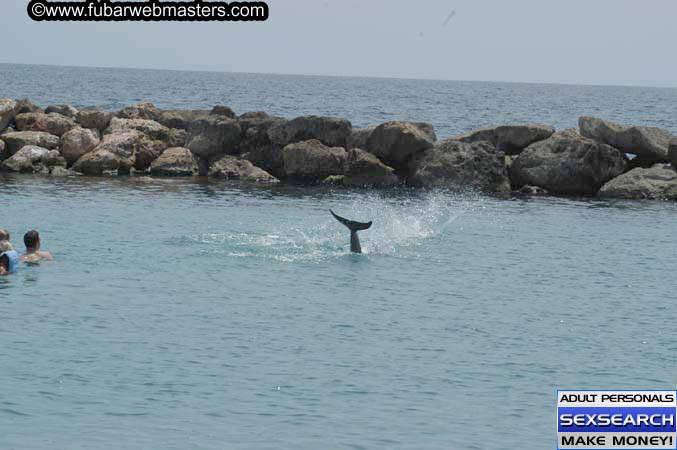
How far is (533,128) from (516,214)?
9.74m

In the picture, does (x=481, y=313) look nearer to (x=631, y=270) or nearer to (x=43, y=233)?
(x=631, y=270)

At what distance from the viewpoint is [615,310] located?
77.3 feet

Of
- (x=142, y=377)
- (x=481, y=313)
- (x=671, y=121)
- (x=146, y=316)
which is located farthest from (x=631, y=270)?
(x=671, y=121)

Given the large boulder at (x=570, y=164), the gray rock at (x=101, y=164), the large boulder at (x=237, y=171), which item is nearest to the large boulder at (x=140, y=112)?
the gray rock at (x=101, y=164)

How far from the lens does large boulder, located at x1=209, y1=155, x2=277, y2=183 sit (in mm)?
46688

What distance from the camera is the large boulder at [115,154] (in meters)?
45.6

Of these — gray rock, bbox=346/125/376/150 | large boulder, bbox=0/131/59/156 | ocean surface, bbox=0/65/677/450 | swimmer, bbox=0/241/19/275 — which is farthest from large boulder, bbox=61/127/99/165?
swimmer, bbox=0/241/19/275

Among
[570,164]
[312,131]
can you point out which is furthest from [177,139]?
[570,164]

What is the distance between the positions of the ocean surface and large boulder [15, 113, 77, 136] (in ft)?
30.9

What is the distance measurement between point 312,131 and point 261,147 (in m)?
2.50

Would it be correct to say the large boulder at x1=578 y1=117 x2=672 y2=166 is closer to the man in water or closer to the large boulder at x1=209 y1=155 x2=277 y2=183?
the large boulder at x1=209 y1=155 x2=277 y2=183

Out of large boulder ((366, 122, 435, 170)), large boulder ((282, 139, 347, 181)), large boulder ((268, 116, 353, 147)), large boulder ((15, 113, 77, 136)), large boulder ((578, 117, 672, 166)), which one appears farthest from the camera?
large boulder ((15, 113, 77, 136))

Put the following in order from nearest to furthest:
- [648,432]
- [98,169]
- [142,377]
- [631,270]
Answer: [648,432] → [142,377] → [631,270] → [98,169]

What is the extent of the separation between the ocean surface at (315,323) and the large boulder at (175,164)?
763 centimetres
